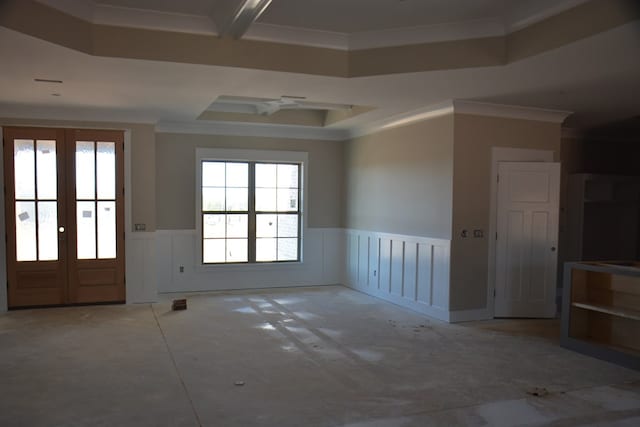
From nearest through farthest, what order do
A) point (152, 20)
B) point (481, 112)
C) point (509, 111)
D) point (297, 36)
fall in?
point (152, 20) → point (297, 36) → point (481, 112) → point (509, 111)

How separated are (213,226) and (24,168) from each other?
272 centimetres

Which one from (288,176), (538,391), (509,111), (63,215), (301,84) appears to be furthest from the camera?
(288,176)

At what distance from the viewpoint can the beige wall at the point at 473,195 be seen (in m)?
5.96

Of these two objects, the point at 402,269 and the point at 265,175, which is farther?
the point at 265,175

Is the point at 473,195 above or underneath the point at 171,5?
underneath

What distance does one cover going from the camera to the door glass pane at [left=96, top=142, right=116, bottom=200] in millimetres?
6727

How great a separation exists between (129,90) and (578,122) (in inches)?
232

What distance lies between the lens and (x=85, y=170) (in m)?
6.66

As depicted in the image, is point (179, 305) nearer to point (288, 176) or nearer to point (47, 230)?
point (47, 230)

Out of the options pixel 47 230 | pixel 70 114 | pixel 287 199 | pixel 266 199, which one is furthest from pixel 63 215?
pixel 287 199

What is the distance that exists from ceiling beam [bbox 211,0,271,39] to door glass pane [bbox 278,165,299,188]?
4226 mm

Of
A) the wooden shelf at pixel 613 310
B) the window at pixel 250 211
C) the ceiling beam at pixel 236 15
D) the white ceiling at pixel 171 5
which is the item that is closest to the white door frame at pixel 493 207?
the wooden shelf at pixel 613 310

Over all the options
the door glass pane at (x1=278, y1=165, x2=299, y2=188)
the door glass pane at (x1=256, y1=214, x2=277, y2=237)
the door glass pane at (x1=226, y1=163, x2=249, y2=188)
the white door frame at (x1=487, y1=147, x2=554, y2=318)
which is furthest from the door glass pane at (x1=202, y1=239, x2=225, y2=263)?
the white door frame at (x1=487, y1=147, x2=554, y2=318)

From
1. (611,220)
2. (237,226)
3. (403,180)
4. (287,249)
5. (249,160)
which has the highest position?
(249,160)
